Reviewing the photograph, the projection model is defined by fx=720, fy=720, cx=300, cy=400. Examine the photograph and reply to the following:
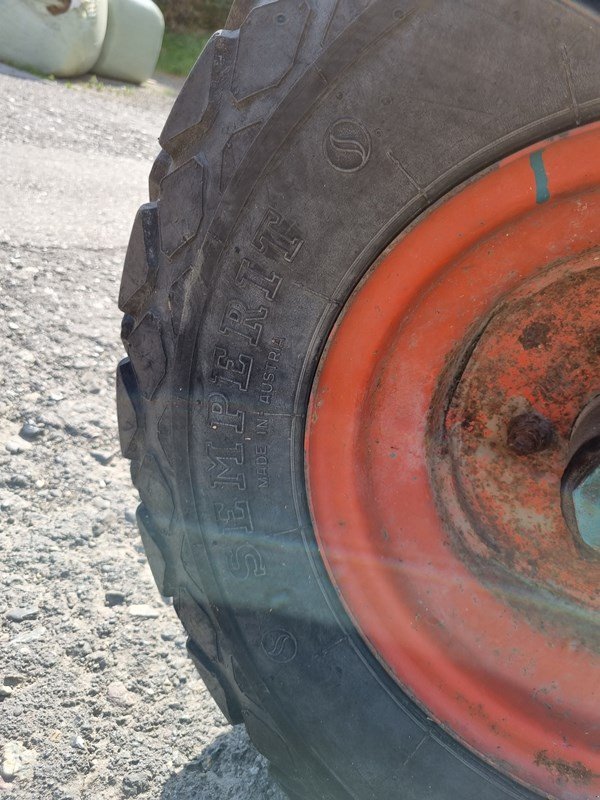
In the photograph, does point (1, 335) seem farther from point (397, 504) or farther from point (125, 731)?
point (397, 504)

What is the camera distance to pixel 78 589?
1847mm

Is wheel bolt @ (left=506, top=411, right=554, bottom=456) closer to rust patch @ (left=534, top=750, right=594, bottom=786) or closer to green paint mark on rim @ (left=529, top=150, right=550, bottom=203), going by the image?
green paint mark on rim @ (left=529, top=150, right=550, bottom=203)

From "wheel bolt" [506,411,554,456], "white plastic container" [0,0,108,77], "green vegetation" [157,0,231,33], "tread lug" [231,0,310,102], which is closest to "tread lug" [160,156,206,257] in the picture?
"tread lug" [231,0,310,102]

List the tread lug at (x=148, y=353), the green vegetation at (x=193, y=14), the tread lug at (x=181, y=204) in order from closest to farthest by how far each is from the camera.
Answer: the tread lug at (x=181, y=204) → the tread lug at (x=148, y=353) → the green vegetation at (x=193, y=14)

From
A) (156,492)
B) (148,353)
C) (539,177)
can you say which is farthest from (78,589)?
(539,177)

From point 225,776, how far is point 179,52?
17087 millimetres

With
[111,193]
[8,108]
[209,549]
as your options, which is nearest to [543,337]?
[209,549]

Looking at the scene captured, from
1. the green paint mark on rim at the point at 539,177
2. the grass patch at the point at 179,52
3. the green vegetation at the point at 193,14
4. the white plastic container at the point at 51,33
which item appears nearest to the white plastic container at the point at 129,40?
the white plastic container at the point at 51,33

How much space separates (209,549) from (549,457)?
58cm

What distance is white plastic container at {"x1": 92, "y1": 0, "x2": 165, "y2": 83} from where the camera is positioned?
10.8 metres

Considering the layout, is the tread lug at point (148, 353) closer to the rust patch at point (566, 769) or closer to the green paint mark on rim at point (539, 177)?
the green paint mark on rim at point (539, 177)

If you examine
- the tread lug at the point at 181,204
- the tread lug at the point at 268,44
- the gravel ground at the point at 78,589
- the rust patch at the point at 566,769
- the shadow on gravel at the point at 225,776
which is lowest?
the gravel ground at the point at 78,589

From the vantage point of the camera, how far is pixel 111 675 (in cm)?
166

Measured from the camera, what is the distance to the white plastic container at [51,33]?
29.9ft
